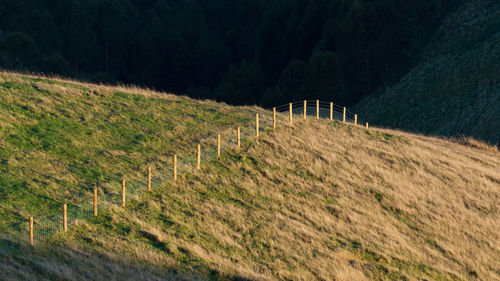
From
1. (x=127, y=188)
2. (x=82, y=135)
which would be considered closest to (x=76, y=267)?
(x=127, y=188)

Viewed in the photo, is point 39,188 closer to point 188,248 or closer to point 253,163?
point 188,248

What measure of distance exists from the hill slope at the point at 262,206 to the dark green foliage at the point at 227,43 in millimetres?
43568

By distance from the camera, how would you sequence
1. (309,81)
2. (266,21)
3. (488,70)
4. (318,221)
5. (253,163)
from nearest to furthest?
(318,221) < (253,163) < (488,70) < (309,81) < (266,21)

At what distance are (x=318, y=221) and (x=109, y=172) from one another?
8.80 meters

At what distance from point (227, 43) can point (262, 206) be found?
93.0 metres

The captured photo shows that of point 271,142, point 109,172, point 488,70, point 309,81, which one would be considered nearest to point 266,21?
point 309,81

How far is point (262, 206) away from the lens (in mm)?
23906

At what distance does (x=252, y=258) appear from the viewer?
19.5 metres

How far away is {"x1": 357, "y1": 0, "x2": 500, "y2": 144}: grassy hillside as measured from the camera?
180ft

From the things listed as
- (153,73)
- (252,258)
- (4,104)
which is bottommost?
(153,73)

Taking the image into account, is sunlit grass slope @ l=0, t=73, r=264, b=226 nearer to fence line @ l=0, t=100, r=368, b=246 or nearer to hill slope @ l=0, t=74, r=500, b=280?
hill slope @ l=0, t=74, r=500, b=280

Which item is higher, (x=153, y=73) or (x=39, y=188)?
(x=39, y=188)

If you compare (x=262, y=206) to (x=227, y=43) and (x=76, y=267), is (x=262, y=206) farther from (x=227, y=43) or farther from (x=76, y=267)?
(x=227, y=43)

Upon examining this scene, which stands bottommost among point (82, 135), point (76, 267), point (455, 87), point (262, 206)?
point (455, 87)
